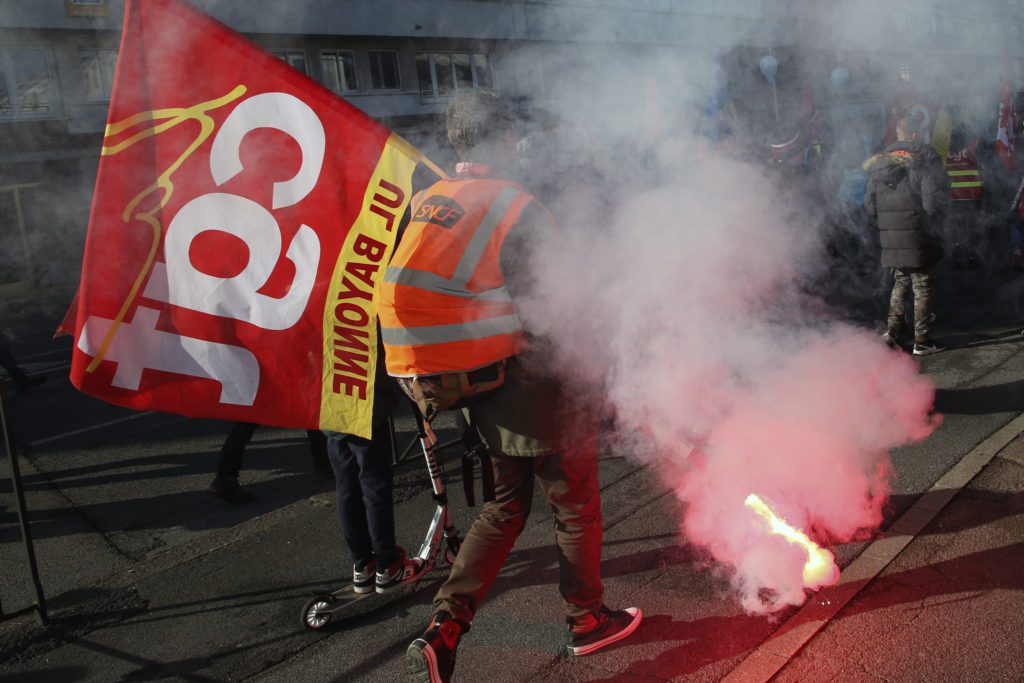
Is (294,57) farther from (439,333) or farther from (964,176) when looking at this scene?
(964,176)

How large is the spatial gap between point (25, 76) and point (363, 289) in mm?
1692

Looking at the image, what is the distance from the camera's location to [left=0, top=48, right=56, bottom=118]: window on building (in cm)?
321

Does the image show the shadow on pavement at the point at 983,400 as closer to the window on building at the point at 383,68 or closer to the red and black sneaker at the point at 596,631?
the red and black sneaker at the point at 596,631

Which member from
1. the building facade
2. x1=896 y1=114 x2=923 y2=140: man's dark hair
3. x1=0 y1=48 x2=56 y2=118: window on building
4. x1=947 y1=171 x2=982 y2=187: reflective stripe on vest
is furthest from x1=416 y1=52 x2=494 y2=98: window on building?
x1=947 y1=171 x2=982 y2=187: reflective stripe on vest

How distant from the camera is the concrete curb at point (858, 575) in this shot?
292 centimetres

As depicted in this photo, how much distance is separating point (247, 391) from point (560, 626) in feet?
5.28

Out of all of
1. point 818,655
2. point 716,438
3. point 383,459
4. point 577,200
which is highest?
point 577,200

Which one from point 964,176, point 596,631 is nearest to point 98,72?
point 596,631

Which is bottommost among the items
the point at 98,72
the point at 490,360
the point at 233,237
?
the point at 490,360

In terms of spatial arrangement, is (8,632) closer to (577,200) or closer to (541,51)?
(577,200)

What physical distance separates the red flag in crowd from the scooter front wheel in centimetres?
551

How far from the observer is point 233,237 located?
3.12 meters

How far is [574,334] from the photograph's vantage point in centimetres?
326

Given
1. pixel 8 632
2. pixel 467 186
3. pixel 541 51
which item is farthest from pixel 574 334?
pixel 8 632
